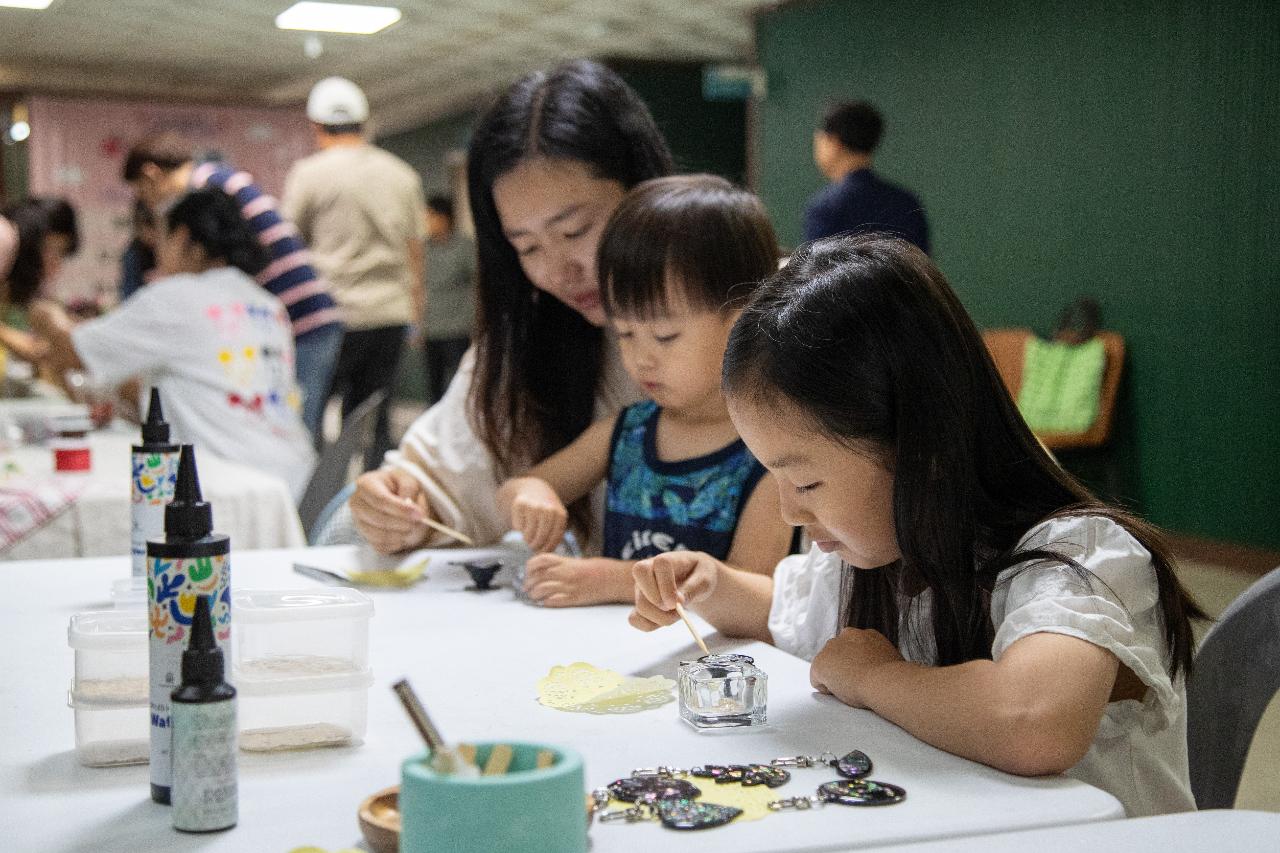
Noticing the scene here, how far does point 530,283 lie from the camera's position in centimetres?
220

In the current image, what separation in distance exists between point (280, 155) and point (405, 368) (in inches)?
107

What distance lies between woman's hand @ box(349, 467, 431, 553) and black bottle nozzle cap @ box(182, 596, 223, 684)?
1043 mm

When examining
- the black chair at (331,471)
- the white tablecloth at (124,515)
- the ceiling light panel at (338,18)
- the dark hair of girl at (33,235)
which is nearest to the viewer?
the white tablecloth at (124,515)

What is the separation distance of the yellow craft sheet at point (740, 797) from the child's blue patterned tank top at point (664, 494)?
0.81 metres

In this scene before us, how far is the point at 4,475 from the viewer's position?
2879 mm

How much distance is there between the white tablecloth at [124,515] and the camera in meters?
2.59

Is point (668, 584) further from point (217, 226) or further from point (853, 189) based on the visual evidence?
point (853, 189)

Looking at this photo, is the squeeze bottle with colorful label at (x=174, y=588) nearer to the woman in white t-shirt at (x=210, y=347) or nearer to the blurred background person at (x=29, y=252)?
the woman in white t-shirt at (x=210, y=347)

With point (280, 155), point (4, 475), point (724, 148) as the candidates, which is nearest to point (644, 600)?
point (4, 475)

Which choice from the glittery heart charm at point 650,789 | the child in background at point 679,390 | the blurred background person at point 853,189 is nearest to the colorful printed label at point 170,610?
the glittery heart charm at point 650,789

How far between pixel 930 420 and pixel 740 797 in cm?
40

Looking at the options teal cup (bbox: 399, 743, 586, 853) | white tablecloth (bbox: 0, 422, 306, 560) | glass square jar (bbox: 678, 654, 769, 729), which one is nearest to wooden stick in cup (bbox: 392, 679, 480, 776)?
teal cup (bbox: 399, 743, 586, 853)

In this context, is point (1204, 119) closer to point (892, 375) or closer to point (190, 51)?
point (892, 375)

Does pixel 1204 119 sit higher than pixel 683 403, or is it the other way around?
pixel 1204 119
